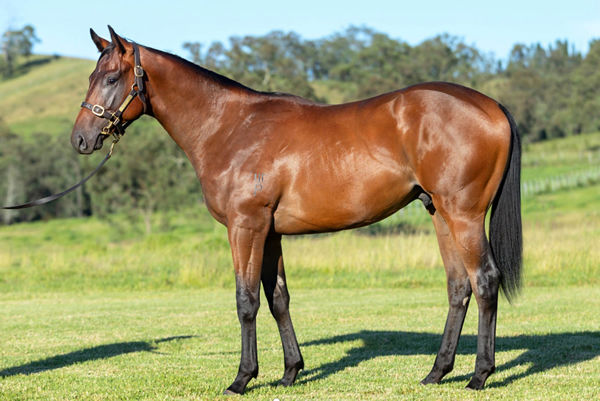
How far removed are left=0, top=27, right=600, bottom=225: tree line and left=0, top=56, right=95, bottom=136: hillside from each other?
22846mm

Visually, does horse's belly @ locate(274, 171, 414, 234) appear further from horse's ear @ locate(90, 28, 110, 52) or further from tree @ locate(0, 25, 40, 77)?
tree @ locate(0, 25, 40, 77)

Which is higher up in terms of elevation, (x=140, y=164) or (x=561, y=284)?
(x=140, y=164)

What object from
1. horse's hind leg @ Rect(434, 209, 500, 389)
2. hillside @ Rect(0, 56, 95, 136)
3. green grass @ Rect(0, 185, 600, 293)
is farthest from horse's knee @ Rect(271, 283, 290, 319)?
hillside @ Rect(0, 56, 95, 136)

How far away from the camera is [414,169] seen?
575 cm

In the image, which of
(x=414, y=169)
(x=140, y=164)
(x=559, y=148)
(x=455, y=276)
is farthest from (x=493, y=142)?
(x=559, y=148)

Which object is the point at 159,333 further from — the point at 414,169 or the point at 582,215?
the point at 582,215

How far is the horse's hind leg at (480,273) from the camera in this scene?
5.65 meters

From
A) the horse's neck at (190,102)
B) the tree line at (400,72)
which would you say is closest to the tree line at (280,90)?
the tree line at (400,72)

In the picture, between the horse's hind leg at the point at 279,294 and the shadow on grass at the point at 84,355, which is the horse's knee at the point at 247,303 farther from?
the shadow on grass at the point at 84,355

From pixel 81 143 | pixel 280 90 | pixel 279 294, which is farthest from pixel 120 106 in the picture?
pixel 280 90

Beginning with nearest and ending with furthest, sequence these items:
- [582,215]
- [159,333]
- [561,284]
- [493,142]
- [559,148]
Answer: [493,142] → [159,333] → [561,284] → [582,215] → [559,148]

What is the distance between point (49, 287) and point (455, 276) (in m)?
11.9

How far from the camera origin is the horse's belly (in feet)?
18.9

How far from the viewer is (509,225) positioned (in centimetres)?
601
